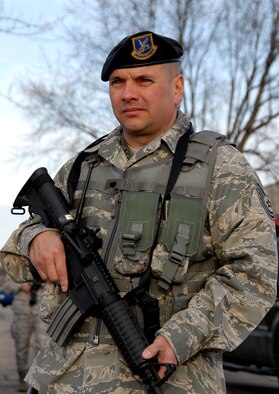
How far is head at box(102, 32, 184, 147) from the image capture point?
2.86 metres

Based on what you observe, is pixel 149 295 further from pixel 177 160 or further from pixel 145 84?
pixel 145 84

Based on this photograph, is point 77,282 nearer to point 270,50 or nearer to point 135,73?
point 135,73

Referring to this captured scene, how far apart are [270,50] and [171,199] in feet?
62.1

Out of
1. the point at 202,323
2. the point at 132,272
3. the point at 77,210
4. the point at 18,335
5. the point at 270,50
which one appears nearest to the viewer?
the point at 202,323

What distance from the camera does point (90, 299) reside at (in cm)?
271

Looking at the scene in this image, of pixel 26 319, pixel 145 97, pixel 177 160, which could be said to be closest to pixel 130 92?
Result: pixel 145 97

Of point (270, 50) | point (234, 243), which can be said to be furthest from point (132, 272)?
point (270, 50)

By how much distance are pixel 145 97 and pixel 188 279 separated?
67cm

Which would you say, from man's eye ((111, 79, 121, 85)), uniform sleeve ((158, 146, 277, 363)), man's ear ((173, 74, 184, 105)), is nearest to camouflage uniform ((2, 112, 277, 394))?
uniform sleeve ((158, 146, 277, 363))

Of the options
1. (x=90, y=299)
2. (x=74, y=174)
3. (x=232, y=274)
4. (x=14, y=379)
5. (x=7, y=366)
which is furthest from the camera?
(x=7, y=366)

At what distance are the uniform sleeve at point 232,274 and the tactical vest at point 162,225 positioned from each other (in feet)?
0.20

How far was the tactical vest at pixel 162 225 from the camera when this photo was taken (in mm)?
2699

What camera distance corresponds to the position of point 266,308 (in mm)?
2625

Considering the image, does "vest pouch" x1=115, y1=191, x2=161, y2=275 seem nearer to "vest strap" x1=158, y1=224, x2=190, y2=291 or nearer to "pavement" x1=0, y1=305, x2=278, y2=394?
"vest strap" x1=158, y1=224, x2=190, y2=291
